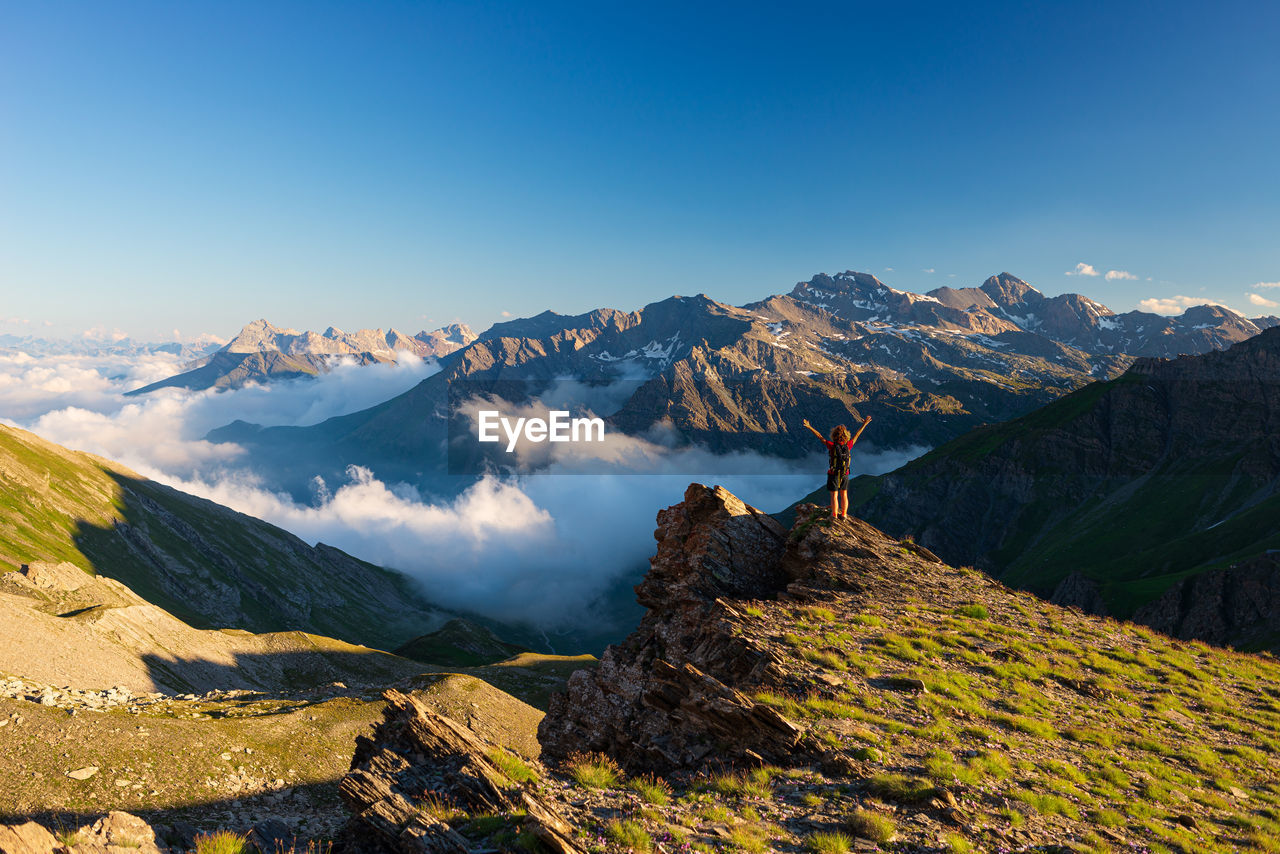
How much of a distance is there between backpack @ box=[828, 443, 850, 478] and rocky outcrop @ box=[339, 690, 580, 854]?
84.8ft

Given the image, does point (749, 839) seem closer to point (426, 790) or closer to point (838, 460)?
point (426, 790)

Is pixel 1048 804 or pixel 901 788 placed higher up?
pixel 901 788

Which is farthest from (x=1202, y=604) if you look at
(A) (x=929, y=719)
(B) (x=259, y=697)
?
(B) (x=259, y=697)

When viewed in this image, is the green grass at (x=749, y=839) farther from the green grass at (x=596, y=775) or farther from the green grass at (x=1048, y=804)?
the green grass at (x=1048, y=804)

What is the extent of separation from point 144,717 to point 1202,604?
220 m

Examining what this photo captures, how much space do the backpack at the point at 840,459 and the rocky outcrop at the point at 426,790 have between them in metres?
25.9

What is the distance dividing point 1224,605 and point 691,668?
20114cm

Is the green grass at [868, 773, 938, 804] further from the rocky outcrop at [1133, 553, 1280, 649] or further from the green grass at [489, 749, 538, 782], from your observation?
the rocky outcrop at [1133, 553, 1280, 649]

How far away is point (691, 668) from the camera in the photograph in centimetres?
2298

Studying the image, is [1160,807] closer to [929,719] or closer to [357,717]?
[929,719]

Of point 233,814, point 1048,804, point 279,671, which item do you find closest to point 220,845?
point 233,814

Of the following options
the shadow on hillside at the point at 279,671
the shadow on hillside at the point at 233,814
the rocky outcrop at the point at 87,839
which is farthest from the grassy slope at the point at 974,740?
the shadow on hillside at the point at 279,671

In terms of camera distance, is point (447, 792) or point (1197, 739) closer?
point (447, 792)

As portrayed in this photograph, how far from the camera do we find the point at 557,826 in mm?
13406
